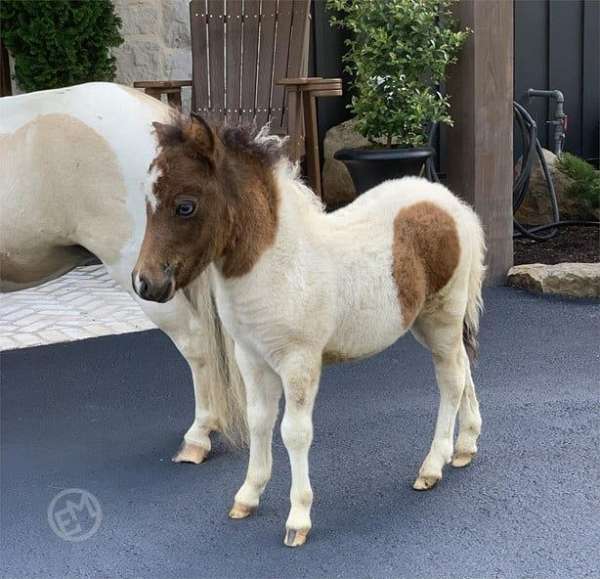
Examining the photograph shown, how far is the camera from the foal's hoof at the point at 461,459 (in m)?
2.82

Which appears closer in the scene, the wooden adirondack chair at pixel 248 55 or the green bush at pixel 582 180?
the wooden adirondack chair at pixel 248 55

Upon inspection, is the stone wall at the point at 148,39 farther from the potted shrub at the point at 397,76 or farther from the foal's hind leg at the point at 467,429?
the foal's hind leg at the point at 467,429

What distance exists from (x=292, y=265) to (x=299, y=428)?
0.43 meters

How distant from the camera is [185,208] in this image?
203 cm

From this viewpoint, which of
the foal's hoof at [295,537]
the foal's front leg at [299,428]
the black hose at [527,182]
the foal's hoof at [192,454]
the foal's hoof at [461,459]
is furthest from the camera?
the black hose at [527,182]

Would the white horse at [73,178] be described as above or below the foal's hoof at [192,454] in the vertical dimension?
above

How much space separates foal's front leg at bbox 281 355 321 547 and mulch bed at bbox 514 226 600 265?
3570 millimetres

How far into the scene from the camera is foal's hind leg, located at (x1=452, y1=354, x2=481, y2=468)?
2820 mm

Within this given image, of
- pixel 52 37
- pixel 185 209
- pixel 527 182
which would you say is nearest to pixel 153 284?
pixel 185 209

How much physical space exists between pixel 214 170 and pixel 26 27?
4302 millimetres

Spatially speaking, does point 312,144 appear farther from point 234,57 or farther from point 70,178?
point 70,178

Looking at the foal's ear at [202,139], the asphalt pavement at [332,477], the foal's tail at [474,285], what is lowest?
the asphalt pavement at [332,477]

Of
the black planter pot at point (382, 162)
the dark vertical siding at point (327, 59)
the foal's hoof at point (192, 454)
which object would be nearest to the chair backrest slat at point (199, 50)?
the black planter pot at point (382, 162)

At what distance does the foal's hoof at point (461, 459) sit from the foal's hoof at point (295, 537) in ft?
2.22
